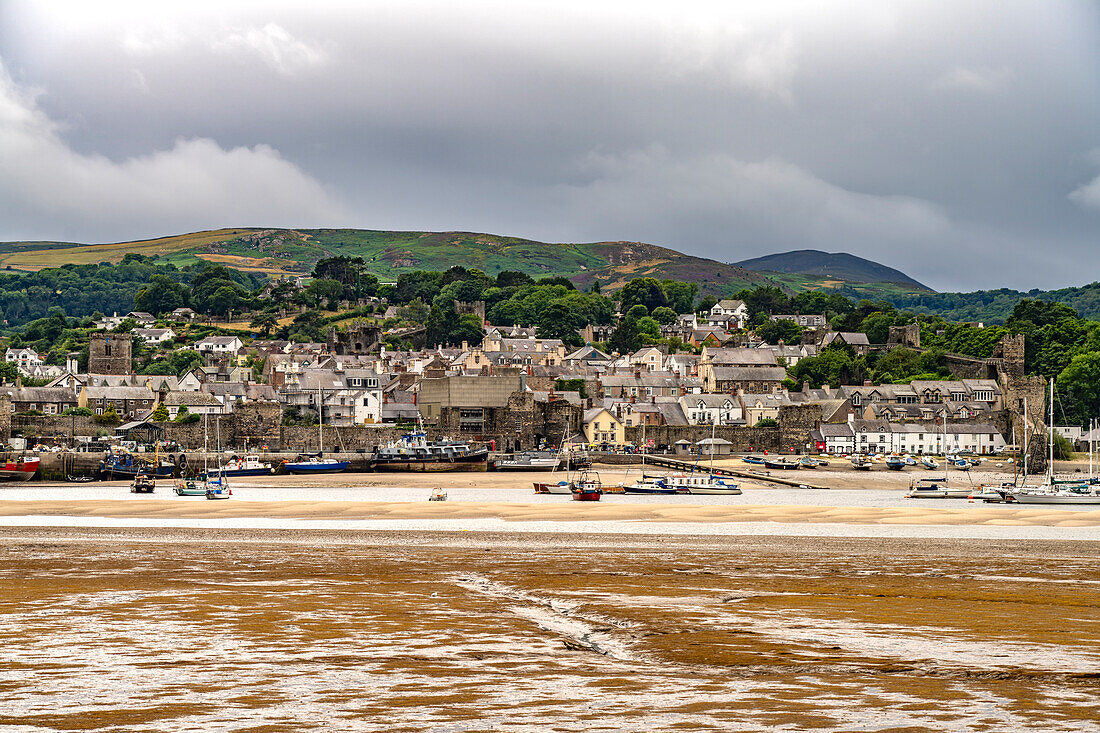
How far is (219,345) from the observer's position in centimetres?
14088

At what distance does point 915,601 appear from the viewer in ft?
55.7

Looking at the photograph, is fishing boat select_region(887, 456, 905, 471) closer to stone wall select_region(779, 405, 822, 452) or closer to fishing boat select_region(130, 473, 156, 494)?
stone wall select_region(779, 405, 822, 452)

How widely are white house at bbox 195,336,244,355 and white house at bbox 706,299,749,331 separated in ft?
216

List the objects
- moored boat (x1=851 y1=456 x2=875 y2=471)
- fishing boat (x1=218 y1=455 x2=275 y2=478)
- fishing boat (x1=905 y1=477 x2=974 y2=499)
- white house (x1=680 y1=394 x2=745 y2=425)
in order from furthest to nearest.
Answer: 1. white house (x1=680 y1=394 x2=745 y2=425)
2. moored boat (x1=851 y1=456 x2=875 y2=471)
3. fishing boat (x1=218 y1=455 x2=275 y2=478)
4. fishing boat (x1=905 y1=477 x2=974 y2=499)

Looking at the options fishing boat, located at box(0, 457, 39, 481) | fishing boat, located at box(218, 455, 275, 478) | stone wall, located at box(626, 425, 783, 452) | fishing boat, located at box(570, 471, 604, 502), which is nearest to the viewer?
fishing boat, located at box(570, 471, 604, 502)

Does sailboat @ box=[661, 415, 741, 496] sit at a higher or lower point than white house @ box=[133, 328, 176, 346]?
lower

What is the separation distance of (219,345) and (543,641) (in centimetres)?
13438

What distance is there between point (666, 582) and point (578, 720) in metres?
9.62

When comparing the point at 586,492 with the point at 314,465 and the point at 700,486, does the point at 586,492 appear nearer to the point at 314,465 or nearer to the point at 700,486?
the point at 700,486

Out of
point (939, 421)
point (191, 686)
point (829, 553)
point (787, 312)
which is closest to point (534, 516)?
point (829, 553)

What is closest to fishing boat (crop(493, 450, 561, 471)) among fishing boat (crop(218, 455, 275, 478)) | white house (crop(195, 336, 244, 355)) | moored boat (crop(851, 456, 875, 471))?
fishing boat (crop(218, 455, 275, 478))

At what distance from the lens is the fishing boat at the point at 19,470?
56.3m

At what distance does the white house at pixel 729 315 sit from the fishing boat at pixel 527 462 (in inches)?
3667

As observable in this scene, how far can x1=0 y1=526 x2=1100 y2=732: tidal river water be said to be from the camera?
9.71 meters
